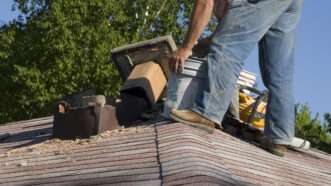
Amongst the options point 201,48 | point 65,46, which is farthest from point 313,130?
point 201,48

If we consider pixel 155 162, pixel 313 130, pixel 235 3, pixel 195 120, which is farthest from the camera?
pixel 313 130

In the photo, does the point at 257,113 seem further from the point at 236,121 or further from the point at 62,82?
the point at 62,82

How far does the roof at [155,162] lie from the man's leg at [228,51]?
0.68ft

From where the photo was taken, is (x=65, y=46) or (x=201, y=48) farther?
(x=65, y=46)

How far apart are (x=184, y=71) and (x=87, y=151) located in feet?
3.14

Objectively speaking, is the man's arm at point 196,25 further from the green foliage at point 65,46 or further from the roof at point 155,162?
the green foliage at point 65,46

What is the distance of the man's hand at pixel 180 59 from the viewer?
5489mm

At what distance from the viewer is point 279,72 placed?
5.87m

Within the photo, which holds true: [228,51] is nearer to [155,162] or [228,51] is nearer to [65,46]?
[155,162]

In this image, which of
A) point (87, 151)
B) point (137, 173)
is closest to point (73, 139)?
point (87, 151)

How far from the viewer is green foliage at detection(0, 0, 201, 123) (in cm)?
3070

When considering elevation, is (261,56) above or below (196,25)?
below

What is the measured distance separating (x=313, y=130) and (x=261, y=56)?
73.9 feet

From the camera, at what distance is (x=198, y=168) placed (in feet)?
12.9
